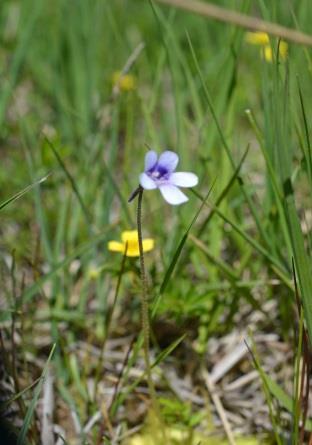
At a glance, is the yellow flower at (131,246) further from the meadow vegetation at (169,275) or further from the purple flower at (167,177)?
the purple flower at (167,177)

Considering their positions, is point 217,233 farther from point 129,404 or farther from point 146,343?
point 146,343

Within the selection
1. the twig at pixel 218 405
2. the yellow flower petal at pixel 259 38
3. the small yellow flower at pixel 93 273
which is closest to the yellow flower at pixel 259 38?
the yellow flower petal at pixel 259 38

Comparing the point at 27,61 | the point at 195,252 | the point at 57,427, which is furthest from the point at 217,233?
the point at 27,61

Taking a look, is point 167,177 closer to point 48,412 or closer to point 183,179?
point 183,179

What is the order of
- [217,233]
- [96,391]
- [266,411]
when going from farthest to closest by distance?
[217,233] → [266,411] → [96,391]

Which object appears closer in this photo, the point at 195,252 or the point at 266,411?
the point at 266,411

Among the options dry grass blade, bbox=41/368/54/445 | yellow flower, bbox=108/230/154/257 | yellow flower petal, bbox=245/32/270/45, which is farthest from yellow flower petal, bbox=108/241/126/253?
yellow flower petal, bbox=245/32/270/45
